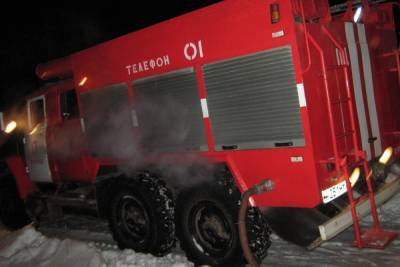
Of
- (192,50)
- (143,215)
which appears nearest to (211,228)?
(143,215)

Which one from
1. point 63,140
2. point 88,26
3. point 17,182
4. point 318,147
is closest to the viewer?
point 318,147

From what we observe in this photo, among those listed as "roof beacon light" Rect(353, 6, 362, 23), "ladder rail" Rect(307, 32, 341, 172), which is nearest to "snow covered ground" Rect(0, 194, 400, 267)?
"ladder rail" Rect(307, 32, 341, 172)

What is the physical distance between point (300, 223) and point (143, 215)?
2.26 metres

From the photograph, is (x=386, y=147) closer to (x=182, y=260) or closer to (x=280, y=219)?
(x=280, y=219)

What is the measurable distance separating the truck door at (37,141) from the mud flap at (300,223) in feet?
15.5

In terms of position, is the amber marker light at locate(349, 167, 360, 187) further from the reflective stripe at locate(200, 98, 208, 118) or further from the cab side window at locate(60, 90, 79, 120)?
the cab side window at locate(60, 90, 79, 120)

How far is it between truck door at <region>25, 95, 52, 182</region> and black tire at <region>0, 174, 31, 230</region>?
0.66 m

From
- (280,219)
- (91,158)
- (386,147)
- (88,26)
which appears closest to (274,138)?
(280,219)

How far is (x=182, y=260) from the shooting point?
18.5ft

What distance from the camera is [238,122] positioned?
484 cm

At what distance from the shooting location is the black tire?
28.2ft

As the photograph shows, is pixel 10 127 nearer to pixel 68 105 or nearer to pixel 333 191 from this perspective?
pixel 68 105

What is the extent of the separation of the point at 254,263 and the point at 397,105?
3089mm

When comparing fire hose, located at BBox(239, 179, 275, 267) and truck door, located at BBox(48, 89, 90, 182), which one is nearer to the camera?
fire hose, located at BBox(239, 179, 275, 267)
